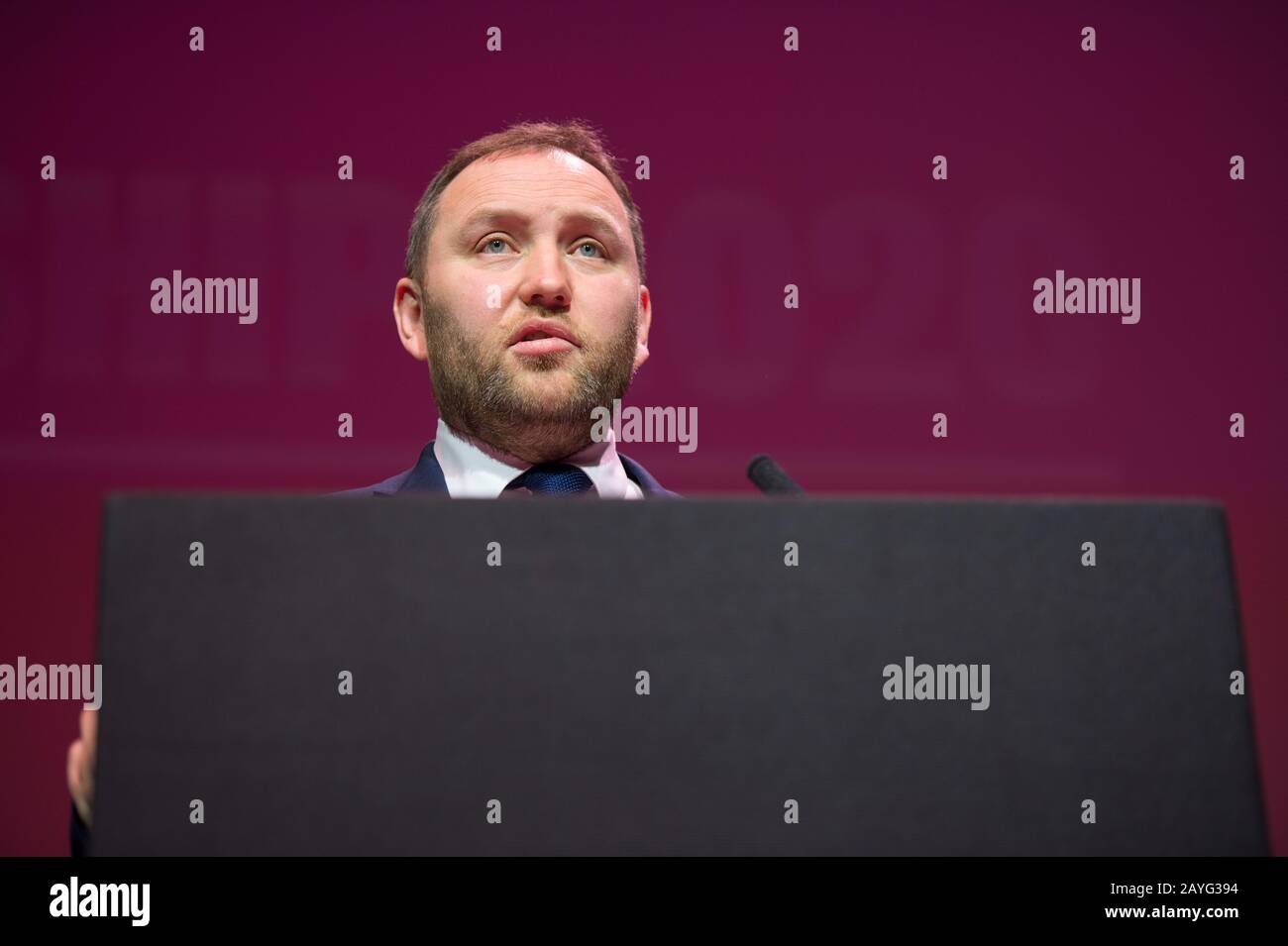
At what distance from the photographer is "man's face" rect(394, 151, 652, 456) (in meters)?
1.17

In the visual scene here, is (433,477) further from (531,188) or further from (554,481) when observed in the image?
(531,188)

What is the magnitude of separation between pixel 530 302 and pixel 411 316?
0.26m

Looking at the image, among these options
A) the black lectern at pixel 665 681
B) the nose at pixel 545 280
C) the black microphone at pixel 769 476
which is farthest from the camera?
the nose at pixel 545 280

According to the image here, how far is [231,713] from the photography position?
52cm

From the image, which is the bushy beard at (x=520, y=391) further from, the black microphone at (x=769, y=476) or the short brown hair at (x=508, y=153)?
the black microphone at (x=769, y=476)

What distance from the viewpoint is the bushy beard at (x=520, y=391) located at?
1177 millimetres

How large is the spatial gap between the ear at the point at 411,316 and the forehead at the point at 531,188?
0.39 feet

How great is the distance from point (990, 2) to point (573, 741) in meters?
1.94

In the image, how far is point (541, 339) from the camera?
118 cm

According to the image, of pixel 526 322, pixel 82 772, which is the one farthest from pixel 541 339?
pixel 82 772

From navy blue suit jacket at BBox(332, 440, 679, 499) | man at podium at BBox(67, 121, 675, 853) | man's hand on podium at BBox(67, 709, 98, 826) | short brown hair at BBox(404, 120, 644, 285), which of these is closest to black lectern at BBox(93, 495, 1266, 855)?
→ man's hand on podium at BBox(67, 709, 98, 826)

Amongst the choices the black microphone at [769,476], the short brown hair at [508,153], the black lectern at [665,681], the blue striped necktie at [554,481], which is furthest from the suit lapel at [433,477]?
the black lectern at [665,681]

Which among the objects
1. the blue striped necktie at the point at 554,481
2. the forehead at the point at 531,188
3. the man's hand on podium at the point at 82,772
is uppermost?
the forehead at the point at 531,188

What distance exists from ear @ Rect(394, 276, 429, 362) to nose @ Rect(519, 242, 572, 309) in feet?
0.75
